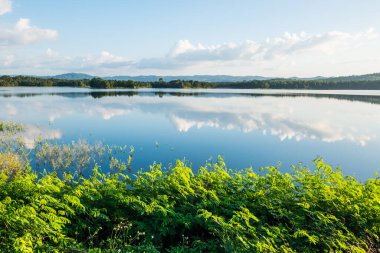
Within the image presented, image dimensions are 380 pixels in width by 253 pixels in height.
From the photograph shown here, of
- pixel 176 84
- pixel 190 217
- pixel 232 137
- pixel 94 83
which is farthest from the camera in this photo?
pixel 176 84

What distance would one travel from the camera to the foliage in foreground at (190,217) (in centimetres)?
602

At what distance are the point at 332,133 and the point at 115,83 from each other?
13242 centimetres

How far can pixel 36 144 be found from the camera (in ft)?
77.4

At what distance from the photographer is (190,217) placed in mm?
7172

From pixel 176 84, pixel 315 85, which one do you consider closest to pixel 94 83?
pixel 176 84

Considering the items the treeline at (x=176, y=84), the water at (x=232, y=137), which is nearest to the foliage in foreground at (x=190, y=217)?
the water at (x=232, y=137)

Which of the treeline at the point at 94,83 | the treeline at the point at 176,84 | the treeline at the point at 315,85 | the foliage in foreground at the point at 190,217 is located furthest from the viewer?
the treeline at the point at 315,85

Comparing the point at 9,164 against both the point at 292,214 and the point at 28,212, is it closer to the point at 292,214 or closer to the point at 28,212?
the point at 28,212

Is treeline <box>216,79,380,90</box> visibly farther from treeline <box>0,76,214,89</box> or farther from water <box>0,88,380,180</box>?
water <box>0,88,380,180</box>

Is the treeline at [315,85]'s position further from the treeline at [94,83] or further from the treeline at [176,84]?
the treeline at [94,83]

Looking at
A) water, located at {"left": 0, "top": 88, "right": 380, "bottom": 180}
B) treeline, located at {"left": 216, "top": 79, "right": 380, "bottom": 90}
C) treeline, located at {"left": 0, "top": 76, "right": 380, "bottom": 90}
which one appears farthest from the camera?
treeline, located at {"left": 216, "top": 79, "right": 380, "bottom": 90}

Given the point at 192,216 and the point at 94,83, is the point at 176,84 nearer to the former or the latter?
the point at 94,83

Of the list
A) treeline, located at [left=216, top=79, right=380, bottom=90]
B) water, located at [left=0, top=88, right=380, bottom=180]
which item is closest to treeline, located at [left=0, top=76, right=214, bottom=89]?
treeline, located at [left=216, top=79, right=380, bottom=90]

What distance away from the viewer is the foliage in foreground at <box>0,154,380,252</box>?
6023 millimetres
